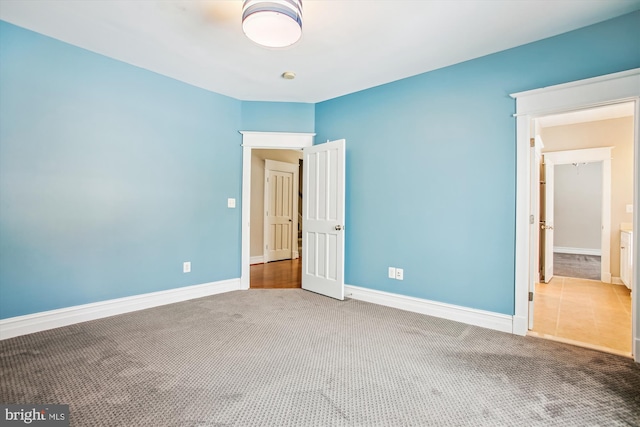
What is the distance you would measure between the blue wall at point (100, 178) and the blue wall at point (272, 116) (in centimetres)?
31

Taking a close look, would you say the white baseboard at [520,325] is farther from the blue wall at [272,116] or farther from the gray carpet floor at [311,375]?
the blue wall at [272,116]

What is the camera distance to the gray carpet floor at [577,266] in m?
5.41

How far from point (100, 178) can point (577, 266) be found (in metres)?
8.34

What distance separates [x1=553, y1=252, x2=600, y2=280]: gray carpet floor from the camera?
541 cm

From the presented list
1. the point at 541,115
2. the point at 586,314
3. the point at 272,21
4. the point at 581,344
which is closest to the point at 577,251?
the point at 586,314

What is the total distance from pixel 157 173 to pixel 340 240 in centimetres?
236

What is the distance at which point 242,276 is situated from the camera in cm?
435

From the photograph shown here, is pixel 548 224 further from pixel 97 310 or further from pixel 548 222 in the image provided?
pixel 97 310

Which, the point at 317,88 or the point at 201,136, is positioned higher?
the point at 317,88

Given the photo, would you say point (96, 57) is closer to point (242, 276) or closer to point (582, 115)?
point (242, 276)

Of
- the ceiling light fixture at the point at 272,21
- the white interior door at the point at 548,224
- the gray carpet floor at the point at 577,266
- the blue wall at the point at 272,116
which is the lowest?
the gray carpet floor at the point at 577,266

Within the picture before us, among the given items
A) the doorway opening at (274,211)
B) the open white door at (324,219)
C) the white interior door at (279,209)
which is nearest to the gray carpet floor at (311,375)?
the open white door at (324,219)

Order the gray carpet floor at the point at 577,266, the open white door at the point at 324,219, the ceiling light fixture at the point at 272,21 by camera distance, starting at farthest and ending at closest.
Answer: the gray carpet floor at the point at 577,266, the open white door at the point at 324,219, the ceiling light fixture at the point at 272,21

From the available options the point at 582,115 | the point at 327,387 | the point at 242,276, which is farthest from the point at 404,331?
the point at 582,115
